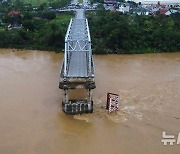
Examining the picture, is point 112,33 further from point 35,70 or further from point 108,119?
point 108,119

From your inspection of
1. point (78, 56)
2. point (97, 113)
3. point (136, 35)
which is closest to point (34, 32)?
point (136, 35)

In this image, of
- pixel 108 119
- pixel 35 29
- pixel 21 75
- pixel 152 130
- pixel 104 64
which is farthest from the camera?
pixel 35 29

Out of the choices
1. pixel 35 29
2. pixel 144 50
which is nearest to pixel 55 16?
pixel 35 29

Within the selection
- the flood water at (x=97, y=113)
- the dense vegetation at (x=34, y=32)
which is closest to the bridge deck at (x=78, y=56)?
the flood water at (x=97, y=113)

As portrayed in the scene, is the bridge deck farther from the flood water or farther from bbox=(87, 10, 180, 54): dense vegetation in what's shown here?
bbox=(87, 10, 180, 54): dense vegetation

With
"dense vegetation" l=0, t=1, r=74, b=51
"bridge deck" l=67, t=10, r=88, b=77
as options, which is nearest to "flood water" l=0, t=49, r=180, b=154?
"bridge deck" l=67, t=10, r=88, b=77

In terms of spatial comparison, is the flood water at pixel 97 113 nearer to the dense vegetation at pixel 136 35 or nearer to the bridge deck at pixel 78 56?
the bridge deck at pixel 78 56
